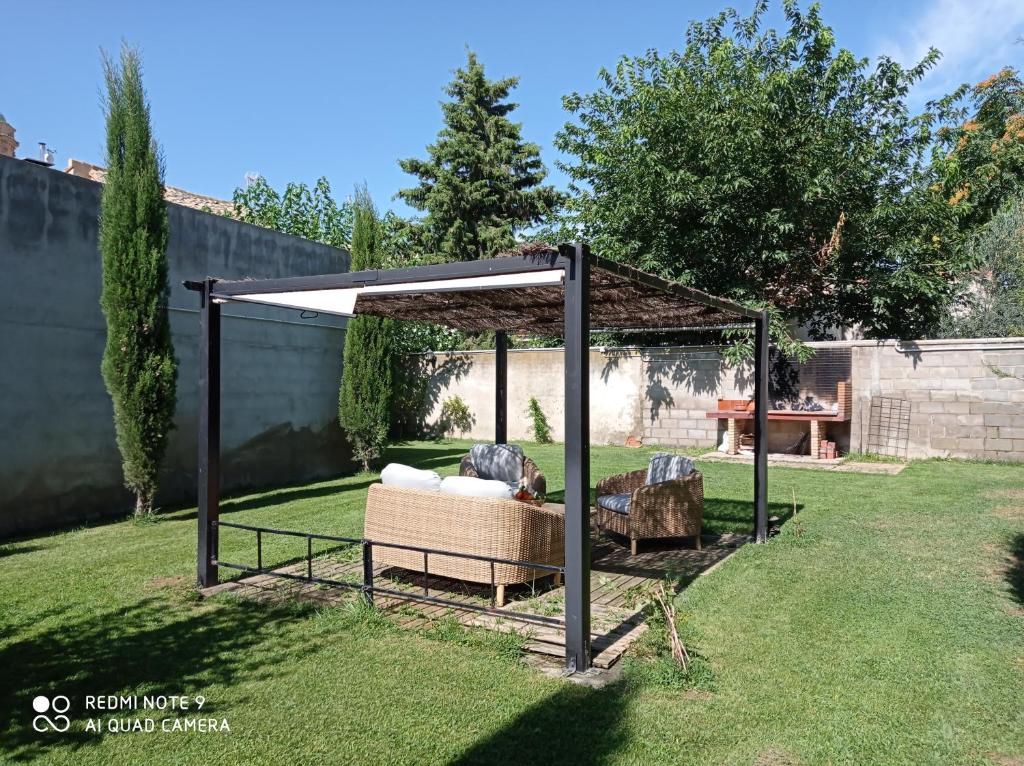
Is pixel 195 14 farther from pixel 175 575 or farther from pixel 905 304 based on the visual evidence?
pixel 905 304

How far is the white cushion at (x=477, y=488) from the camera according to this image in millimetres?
4867

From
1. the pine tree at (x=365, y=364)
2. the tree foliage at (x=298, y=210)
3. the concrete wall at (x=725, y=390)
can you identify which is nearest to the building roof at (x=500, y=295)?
the pine tree at (x=365, y=364)

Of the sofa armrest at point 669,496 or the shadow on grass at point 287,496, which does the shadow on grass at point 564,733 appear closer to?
the sofa armrest at point 669,496

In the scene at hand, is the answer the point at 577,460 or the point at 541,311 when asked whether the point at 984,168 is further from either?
the point at 577,460

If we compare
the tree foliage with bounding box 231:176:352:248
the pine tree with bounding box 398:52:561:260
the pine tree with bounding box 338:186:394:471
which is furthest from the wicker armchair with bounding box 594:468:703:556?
the pine tree with bounding box 398:52:561:260

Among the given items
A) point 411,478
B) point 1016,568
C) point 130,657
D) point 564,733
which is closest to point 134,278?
point 411,478

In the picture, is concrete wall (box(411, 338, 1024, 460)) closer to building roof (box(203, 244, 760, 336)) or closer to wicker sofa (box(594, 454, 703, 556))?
building roof (box(203, 244, 760, 336))

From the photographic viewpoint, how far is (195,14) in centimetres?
884

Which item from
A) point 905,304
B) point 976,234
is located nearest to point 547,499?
point 905,304

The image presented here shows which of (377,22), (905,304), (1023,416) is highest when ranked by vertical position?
(377,22)

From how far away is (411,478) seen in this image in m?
5.25

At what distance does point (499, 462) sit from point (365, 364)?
4476 millimetres

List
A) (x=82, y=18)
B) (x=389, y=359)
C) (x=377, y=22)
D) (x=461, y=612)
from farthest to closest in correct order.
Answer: (x=389, y=359)
(x=377, y=22)
(x=82, y=18)
(x=461, y=612)

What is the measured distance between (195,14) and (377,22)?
2.60 m
